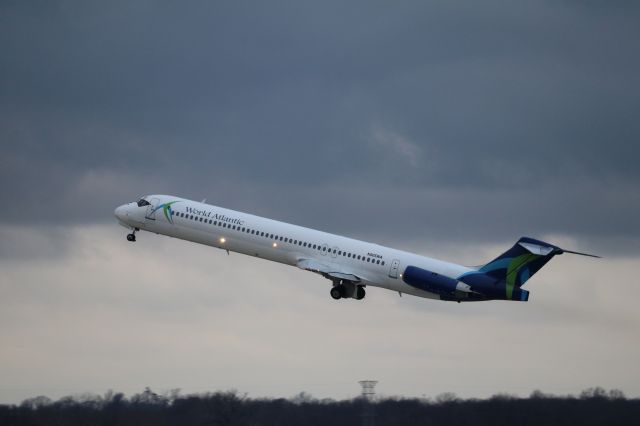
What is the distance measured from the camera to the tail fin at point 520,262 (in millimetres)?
125438

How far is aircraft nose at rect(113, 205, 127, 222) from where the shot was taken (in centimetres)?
14150

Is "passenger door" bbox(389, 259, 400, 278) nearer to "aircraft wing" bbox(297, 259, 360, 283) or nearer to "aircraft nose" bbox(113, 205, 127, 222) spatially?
"aircraft wing" bbox(297, 259, 360, 283)

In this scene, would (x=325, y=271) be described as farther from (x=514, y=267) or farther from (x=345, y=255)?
(x=514, y=267)

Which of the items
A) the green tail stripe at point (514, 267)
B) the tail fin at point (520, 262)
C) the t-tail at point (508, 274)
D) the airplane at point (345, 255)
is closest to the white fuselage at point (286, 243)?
the airplane at point (345, 255)

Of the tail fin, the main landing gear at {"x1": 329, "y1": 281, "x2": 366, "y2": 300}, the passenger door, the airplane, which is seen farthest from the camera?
the main landing gear at {"x1": 329, "y1": 281, "x2": 366, "y2": 300}

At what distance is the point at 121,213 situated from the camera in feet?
465

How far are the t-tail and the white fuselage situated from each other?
1569 millimetres

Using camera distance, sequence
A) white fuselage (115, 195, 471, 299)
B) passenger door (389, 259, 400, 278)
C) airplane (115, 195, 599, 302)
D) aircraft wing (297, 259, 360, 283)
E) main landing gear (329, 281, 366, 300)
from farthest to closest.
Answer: main landing gear (329, 281, 366, 300) < aircraft wing (297, 259, 360, 283) < white fuselage (115, 195, 471, 299) < passenger door (389, 259, 400, 278) < airplane (115, 195, 599, 302)

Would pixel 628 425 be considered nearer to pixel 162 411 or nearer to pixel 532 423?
pixel 532 423

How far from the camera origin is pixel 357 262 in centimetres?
13038

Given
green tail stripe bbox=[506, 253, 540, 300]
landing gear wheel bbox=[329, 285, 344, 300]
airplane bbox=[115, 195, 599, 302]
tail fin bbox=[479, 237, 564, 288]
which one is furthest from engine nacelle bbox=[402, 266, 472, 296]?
landing gear wheel bbox=[329, 285, 344, 300]

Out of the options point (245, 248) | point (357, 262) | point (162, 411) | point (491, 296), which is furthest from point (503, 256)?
point (162, 411)

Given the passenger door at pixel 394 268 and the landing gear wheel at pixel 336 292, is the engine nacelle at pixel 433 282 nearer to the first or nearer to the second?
the passenger door at pixel 394 268

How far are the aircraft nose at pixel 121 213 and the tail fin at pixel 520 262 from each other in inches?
1255
